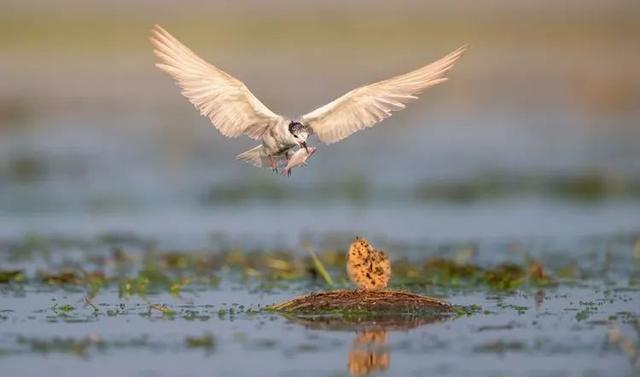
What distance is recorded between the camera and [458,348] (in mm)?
10461

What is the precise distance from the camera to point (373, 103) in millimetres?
11555

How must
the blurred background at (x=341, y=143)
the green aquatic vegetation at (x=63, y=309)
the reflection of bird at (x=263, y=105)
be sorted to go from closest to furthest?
1. the reflection of bird at (x=263, y=105)
2. the green aquatic vegetation at (x=63, y=309)
3. the blurred background at (x=341, y=143)

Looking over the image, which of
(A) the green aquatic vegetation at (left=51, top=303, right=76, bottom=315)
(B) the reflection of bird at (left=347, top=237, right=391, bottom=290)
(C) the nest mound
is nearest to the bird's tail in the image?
(B) the reflection of bird at (left=347, top=237, right=391, bottom=290)

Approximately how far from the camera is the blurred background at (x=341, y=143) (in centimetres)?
1712

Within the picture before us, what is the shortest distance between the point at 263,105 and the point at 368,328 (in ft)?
5.76

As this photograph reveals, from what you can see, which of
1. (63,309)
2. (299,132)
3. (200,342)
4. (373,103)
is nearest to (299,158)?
(299,132)

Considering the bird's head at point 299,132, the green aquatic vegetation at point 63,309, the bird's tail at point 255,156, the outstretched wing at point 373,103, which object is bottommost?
the green aquatic vegetation at point 63,309

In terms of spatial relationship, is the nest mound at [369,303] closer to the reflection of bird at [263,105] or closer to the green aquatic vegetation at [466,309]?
the green aquatic vegetation at [466,309]

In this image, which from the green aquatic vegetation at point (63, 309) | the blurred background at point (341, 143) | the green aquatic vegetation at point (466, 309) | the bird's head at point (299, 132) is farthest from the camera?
the blurred background at point (341, 143)

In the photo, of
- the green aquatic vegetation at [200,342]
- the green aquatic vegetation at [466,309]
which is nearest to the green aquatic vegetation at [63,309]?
the green aquatic vegetation at [200,342]

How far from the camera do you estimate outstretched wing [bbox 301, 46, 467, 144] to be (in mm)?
11477

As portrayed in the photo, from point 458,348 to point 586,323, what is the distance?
1302mm

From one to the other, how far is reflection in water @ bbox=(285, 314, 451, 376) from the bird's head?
126cm

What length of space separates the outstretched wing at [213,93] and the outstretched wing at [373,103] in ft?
1.22
